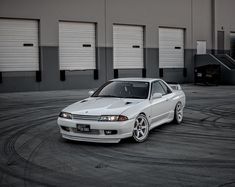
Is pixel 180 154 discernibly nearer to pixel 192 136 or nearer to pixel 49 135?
pixel 192 136

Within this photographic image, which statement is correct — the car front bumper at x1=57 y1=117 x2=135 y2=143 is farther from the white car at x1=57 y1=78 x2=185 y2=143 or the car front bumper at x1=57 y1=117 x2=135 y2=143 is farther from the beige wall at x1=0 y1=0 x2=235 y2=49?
the beige wall at x1=0 y1=0 x2=235 y2=49

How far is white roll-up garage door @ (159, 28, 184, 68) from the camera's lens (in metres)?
27.9

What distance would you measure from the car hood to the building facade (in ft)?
44.0

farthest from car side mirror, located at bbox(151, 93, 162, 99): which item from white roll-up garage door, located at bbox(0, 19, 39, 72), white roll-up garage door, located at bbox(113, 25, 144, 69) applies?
white roll-up garage door, located at bbox(113, 25, 144, 69)

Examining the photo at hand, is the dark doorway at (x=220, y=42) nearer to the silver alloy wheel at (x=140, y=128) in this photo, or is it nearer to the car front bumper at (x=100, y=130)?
the silver alloy wheel at (x=140, y=128)

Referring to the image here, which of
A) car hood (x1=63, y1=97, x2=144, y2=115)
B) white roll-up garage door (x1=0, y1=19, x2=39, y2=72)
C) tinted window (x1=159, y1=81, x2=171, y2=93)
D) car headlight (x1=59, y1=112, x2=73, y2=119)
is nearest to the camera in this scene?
car hood (x1=63, y1=97, x2=144, y2=115)

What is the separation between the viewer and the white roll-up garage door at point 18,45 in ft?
67.9

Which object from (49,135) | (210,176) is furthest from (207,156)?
(49,135)

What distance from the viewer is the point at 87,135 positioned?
24.7 ft

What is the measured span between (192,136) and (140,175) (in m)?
3.33

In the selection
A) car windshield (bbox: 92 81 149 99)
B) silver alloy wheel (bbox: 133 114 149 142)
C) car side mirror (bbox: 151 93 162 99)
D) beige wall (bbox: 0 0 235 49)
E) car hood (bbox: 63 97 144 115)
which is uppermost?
beige wall (bbox: 0 0 235 49)

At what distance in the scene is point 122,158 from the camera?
22.1ft

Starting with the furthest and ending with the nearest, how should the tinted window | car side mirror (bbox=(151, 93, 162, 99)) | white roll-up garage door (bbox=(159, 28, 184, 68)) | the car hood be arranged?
white roll-up garage door (bbox=(159, 28, 184, 68))
the tinted window
car side mirror (bbox=(151, 93, 162, 99))
the car hood

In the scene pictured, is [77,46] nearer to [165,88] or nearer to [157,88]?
[165,88]
